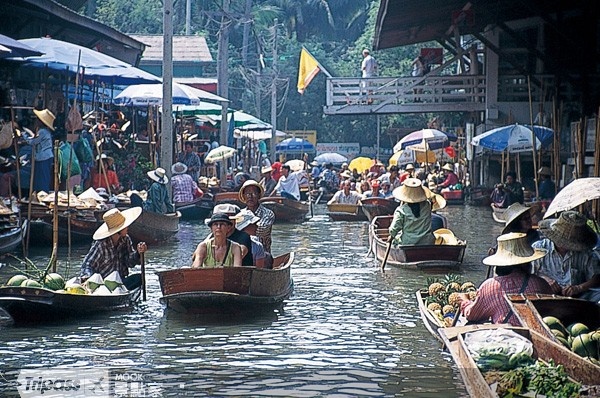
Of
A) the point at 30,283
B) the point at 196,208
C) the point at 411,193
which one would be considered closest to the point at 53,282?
the point at 30,283

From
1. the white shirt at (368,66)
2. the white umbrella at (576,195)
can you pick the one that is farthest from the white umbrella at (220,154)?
the white umbrella at (576,195)

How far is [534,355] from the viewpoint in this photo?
22.9 ft

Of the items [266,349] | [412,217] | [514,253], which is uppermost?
[514,253]

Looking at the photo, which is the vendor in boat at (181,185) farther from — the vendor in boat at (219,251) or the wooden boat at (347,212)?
the vendor in boat at (219,251)

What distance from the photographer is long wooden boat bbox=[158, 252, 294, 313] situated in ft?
33.8

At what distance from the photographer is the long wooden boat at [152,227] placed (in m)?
17.5

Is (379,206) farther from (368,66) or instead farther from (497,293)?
(497,293)

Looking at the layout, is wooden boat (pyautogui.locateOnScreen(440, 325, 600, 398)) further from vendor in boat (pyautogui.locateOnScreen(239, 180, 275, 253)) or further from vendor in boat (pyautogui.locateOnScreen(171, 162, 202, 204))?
vendor in boat (pyautogui.locateOnScreen(171, 162, 202, 204))

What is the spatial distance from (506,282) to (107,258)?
450cm

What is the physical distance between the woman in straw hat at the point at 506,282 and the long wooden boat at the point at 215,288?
9.03 ft

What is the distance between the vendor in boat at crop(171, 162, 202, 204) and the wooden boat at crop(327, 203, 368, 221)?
143 inches

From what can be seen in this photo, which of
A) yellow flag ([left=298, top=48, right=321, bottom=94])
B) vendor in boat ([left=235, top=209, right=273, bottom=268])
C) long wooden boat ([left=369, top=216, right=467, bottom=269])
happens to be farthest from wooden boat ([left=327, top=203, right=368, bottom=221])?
vendor in boat ([left=235, top=209, right=273, bottom=268])

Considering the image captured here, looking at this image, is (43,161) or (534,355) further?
(43,161)

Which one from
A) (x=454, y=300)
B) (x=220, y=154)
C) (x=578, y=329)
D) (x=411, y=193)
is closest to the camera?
(x=578, y=329)
